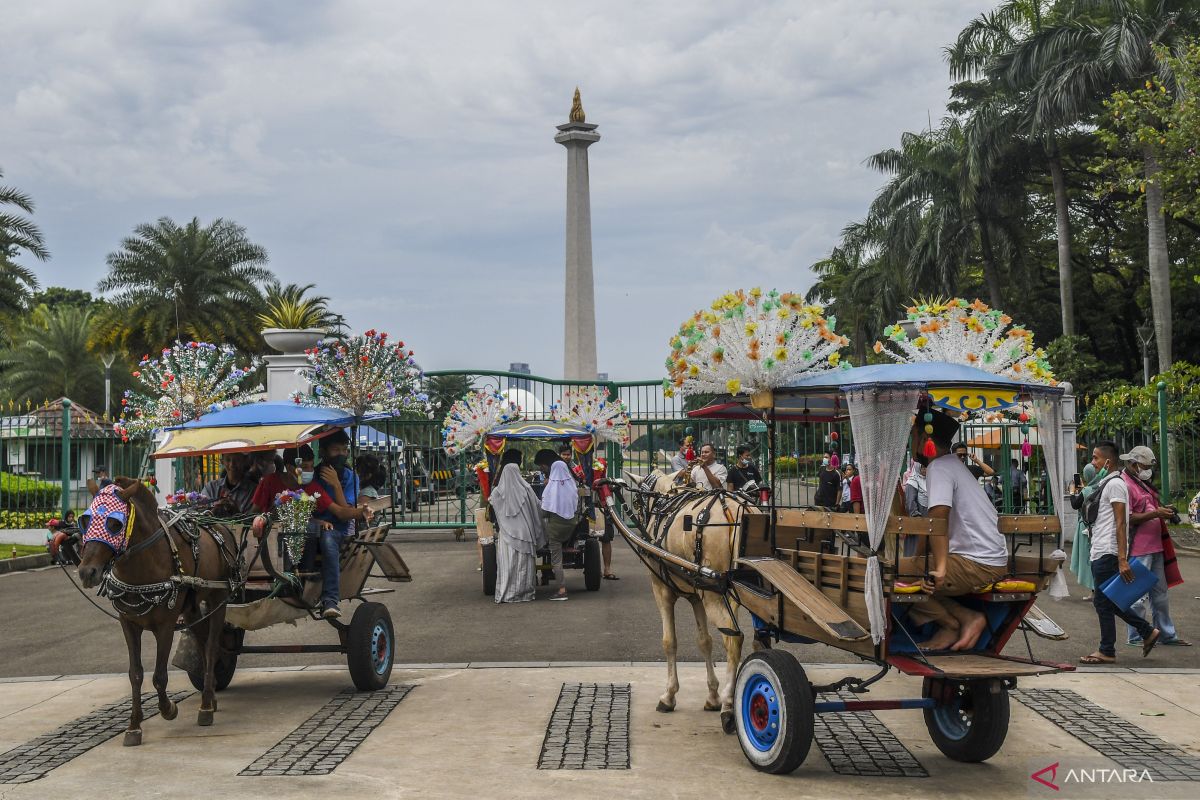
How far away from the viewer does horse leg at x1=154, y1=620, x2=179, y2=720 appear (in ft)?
26.0

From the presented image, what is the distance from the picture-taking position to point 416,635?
12117mm

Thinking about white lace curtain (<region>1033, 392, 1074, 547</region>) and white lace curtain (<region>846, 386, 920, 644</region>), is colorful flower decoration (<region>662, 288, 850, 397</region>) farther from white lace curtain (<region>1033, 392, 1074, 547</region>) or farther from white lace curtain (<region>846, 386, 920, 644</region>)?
white lace curtain (<region>1033, 392, 1074, 547</region>)

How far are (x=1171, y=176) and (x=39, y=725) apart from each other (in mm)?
22469

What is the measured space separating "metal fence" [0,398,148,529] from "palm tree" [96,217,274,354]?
62.2 ft

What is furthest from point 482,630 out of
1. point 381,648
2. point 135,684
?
point 135,684

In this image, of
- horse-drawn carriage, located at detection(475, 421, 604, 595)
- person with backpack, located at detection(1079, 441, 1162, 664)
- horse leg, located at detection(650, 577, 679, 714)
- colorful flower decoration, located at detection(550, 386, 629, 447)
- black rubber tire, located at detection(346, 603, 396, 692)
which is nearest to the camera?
horse leg, located at detection(650, 577, 679, 714)

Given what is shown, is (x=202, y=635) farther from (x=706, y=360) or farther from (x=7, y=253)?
(x=7, y=253)

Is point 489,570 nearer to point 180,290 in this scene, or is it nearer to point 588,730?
point 588,730

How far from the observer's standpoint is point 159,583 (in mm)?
7742

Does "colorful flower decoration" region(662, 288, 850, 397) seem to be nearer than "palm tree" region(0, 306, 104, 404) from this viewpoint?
Yes

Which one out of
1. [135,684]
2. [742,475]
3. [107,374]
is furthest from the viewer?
[107,374]

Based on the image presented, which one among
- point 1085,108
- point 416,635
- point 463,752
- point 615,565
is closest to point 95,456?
point 615,565

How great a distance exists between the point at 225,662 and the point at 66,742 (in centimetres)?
171

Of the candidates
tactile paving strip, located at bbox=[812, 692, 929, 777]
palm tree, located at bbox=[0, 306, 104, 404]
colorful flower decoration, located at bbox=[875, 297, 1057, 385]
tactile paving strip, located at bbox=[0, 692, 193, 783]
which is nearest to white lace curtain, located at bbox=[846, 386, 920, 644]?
tactile paving strip, located at bbox=[812, 692, 929, 777]
